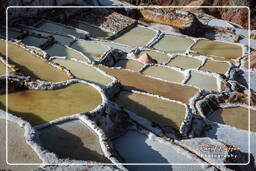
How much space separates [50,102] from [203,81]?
Result: 8728mm

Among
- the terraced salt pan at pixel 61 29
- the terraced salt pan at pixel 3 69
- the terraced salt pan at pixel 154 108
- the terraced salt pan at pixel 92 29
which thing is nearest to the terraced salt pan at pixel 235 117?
the terraced salt pan at pixel 154 108

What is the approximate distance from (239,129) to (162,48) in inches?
432

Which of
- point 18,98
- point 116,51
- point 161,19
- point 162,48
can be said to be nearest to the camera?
point 18,98

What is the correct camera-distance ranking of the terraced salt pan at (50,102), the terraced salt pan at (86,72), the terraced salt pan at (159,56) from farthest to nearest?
1. the terraced salt pan at (159,56)
2. the terraced salt pan at (86,72)
3. the terraced salt pan at (50,102)

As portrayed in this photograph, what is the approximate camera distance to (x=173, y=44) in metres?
24.9

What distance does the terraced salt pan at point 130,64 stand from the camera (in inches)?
795

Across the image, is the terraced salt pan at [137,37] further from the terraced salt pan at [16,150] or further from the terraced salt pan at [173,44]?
the terraced salt pan at [16,150]

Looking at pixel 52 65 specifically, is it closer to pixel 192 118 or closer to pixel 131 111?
pixel 131 111

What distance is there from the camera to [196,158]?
10.6 metres

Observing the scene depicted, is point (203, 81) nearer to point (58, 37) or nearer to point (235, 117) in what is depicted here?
point (235, 117)

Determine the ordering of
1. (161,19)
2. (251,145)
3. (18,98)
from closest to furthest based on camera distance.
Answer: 1. (18,98)
2. (251,145)
3. (161,19)

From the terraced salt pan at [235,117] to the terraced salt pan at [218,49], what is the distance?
8.17 meters

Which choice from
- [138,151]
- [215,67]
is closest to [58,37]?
[215,67]

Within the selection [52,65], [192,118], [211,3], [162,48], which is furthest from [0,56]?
[211,3]
